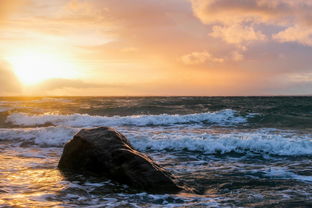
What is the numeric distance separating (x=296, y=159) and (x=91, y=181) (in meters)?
Answer: 6.96

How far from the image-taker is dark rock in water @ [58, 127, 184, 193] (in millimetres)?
6664

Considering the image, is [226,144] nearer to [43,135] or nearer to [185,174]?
[185,174]

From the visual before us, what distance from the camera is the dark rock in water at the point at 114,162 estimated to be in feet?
21.9

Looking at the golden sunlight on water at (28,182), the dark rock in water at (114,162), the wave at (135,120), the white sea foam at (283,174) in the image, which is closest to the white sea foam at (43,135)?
the golden sunlight on water at (28,182)

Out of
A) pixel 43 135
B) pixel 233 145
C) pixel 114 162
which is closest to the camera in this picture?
pixel 114 162

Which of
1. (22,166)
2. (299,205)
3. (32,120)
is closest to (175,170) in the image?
(299,205)

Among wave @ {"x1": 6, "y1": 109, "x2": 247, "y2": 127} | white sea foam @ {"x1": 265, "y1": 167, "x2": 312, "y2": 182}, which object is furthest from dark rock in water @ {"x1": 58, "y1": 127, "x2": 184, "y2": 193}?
wave @ {"x1": 6, "y1": 109, "x2": 247, "y2": 127}

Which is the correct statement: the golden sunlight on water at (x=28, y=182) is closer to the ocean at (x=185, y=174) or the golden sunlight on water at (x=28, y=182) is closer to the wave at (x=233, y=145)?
the ocean at (x=185, y=174)

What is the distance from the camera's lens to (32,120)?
90.3ft

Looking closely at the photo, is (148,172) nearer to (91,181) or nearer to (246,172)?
(91,181)

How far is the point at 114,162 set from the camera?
289 inches

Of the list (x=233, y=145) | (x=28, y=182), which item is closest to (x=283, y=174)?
(x=233, y=145)

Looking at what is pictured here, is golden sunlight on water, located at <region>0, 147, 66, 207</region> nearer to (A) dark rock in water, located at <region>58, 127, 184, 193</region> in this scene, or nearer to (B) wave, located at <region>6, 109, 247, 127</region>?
(A) dark rock in water, located at <region>58, 127, 184, 193</region>

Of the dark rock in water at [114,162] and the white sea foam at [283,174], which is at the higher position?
the dark rock in water at [114,162]
